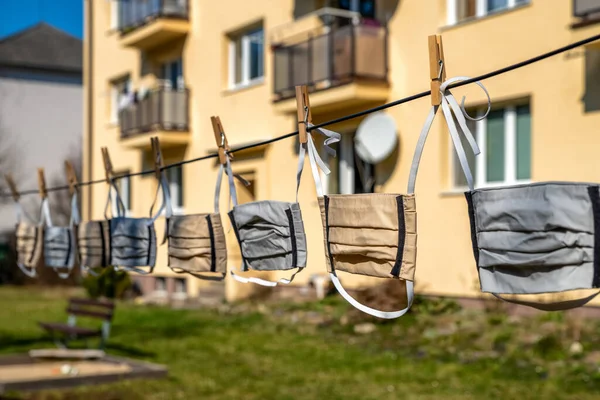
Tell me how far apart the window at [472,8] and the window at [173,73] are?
9.12 meters

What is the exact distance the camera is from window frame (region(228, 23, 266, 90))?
17923 millimetres

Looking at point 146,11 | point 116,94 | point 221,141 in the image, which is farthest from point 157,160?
point 116,94

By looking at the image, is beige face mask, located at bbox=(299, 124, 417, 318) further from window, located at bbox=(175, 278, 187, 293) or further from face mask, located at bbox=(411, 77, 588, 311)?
window, located at bbox=(175, 278, 187, 293)

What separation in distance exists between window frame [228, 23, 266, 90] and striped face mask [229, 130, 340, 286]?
14005mm

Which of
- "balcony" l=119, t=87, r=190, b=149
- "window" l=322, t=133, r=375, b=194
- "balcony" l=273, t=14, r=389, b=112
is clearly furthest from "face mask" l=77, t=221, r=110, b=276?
"balcony" l=119, t=87, r=190, b=149

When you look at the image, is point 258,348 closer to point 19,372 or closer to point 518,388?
point 19,372

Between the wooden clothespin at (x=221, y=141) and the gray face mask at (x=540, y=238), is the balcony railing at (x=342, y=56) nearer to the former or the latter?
the wooden clothespin at (x=221, y=141)

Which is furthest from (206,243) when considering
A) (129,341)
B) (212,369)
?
(129,341)

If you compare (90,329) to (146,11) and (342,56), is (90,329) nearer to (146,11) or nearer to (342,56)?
(342,56)

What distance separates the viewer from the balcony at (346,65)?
13.7 metres

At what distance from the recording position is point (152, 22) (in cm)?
2055

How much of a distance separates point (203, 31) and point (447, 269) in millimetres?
9293

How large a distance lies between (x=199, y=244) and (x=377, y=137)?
9750 millimetres

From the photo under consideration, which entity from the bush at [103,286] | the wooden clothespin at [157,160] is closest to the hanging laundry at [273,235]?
the wooden clothespin at [157,160]
